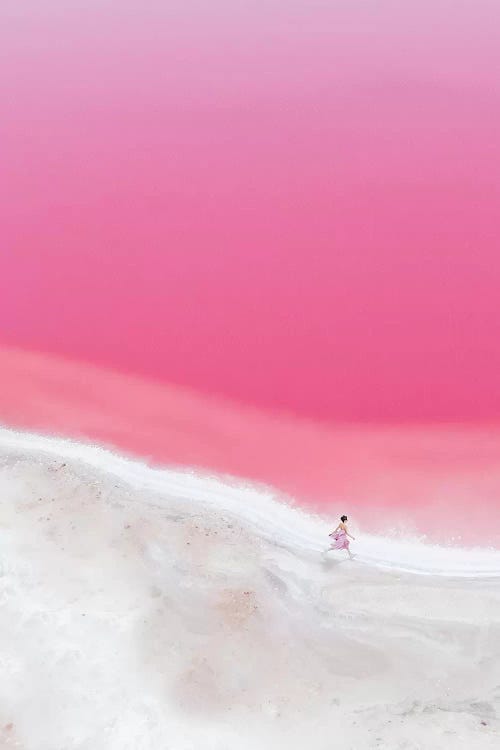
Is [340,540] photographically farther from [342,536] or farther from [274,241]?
[274,241]

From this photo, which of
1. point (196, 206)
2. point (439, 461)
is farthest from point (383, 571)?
point (196, 206)

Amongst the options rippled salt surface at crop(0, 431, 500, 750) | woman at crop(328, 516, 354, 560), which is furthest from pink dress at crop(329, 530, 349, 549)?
rippled salt surface at crop(0, 431, 500, 750)

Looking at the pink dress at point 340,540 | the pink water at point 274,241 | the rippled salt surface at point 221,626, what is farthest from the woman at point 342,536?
the pink water at point 274,241

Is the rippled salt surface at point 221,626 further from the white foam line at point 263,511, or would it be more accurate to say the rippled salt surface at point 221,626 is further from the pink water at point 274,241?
the pink water at point 274,241

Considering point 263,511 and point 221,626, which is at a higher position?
point 263,511

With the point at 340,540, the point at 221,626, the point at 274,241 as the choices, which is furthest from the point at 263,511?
the point at 274,241

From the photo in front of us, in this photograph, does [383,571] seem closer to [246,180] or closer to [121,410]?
[121,410]

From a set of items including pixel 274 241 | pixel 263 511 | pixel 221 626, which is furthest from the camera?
pixel 274 241

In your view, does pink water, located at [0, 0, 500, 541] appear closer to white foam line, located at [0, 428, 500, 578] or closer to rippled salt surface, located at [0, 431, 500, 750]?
white foam line, located at [0, 428, 500, 578]
